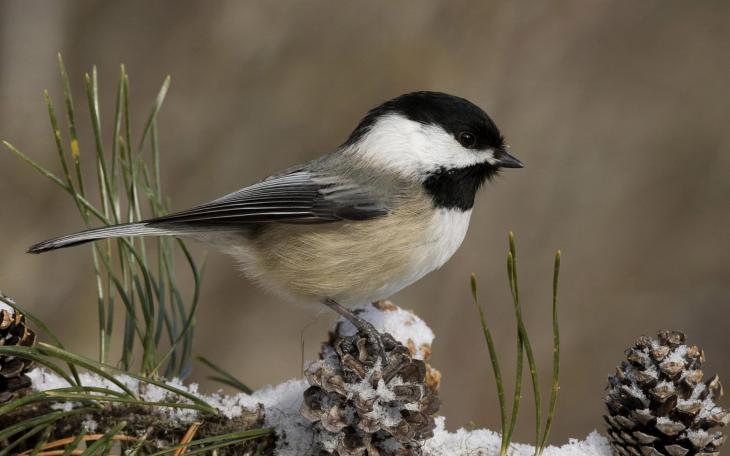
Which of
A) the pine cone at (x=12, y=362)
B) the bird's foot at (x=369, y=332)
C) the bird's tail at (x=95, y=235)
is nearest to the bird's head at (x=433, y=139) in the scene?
the bird's foot at (x=369, y=332)

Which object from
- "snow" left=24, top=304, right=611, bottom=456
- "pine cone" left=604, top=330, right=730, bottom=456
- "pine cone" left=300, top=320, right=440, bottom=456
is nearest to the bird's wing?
"snow" left=24, top=304, right=611, bottom=456

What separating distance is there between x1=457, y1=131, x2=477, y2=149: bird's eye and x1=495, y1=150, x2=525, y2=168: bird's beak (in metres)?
0.08

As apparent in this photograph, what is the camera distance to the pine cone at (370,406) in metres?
0.99

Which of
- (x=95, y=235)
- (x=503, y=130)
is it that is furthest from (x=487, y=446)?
(x=503, y=130)

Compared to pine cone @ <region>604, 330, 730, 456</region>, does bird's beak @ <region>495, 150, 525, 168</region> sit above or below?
above

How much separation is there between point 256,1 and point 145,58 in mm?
500

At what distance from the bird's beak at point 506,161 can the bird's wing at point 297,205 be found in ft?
1.01

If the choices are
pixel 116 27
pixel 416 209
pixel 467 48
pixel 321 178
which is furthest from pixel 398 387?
pixel 116 27

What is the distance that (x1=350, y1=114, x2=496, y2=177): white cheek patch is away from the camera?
1.70 m

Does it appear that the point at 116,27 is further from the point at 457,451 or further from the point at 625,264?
the point at 457,451

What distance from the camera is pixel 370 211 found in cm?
165

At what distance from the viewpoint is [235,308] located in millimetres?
2883

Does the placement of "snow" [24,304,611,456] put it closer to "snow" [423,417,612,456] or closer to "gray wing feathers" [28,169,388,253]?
"snow" [423,417,612,456]

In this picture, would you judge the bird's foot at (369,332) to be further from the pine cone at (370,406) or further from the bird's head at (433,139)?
the bird's head at (433,139)
